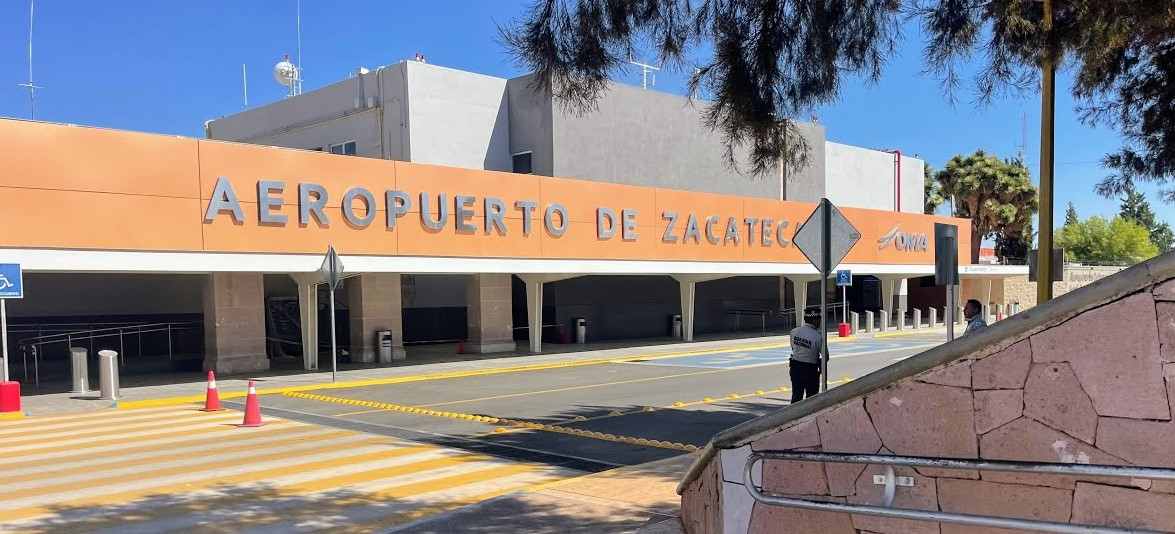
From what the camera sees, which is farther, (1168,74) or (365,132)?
(365,132)

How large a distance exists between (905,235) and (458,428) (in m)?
31.2

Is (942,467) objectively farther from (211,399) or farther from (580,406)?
(211,399)

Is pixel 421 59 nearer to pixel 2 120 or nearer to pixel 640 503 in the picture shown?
pixel 2 120

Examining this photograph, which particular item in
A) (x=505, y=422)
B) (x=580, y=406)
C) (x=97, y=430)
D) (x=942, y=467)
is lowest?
(x=580, y=406)

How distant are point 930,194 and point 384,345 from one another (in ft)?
137

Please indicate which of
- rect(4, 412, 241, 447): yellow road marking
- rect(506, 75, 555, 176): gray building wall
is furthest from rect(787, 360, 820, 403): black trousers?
rect(506, 75, 555, 176): gray building wall

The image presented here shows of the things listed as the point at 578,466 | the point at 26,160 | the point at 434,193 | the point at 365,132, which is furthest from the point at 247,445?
the point at 365,132

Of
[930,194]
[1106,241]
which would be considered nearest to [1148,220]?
[1106,241]

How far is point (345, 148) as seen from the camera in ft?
98.7

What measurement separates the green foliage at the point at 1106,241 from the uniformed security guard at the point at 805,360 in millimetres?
88739

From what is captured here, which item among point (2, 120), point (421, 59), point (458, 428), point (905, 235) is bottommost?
point (458, 428)

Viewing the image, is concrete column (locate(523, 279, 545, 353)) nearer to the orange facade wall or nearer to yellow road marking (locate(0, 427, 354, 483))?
the orange facade wall

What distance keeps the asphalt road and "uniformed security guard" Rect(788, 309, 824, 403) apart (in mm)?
1436

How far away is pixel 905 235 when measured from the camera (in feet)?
126
